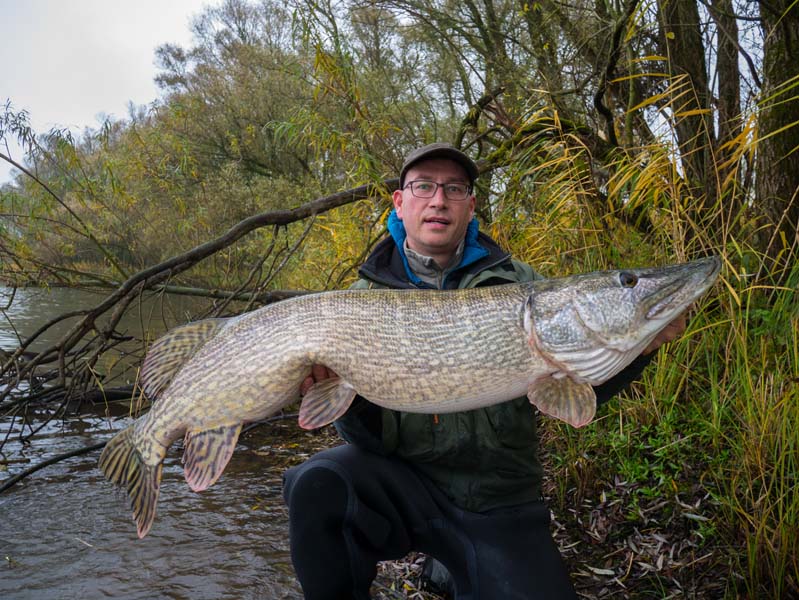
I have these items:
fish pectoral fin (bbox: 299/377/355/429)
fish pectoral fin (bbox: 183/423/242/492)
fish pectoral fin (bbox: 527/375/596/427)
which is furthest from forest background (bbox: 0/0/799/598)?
fish pectoral fin (bbox: 183/423/242/492)

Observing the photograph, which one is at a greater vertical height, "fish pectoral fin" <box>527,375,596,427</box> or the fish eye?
the fish eye

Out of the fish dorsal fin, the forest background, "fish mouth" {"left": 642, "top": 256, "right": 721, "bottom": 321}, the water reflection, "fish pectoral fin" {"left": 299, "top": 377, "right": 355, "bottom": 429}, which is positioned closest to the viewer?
"fish mouth" {"left": 642, "top": 256, "right": 721, "bottom": 321}

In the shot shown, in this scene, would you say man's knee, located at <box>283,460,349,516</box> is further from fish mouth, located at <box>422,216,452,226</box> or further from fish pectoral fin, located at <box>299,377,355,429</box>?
fish mouth, located at <box>422,216,452,226</box>

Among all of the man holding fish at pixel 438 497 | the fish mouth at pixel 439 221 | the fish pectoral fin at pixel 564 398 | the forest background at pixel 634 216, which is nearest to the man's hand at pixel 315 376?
the man holding fish at pixel 438 497

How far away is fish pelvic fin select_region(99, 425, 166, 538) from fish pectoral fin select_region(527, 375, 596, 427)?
3.56ft

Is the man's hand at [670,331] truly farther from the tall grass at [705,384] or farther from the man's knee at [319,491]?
the man's knee at [319,491]

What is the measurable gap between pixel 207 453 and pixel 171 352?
351 millimetres

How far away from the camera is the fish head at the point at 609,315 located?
5.07 ft

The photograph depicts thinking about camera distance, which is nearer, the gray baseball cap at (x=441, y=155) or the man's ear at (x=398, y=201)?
the gray baseball cap at (x=441, y=155)

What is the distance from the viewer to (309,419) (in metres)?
1.64

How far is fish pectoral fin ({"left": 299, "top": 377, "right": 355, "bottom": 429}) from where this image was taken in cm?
164

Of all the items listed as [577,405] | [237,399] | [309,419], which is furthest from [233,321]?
[577,405]

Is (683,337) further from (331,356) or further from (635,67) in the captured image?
(635,67)

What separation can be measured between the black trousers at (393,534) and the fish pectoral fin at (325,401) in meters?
0.26
